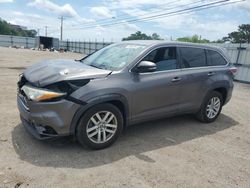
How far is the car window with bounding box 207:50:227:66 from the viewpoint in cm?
562

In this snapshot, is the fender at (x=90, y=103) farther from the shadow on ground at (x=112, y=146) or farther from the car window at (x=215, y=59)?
the car window at (x=215, y=59)

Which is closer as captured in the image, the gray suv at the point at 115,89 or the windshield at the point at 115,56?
the gray suv at the point at 115,89

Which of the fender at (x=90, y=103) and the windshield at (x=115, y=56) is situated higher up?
the windshield at (x=115, y=56)

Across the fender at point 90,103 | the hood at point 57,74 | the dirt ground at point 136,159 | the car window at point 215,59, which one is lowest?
the dirt ground at point 136,159

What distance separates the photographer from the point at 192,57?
527 cm

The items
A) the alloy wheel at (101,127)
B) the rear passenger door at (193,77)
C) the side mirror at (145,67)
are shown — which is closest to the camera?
the alloy wheel at (101,127)

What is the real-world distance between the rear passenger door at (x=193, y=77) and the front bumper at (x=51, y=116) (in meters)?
2.30

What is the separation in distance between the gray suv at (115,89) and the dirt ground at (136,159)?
30 centimetres

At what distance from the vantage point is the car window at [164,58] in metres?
4.58

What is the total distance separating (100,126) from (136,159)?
0.73 m

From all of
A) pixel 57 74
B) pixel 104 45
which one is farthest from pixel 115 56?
pixel 104 45

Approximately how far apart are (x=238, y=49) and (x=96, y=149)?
1217cm

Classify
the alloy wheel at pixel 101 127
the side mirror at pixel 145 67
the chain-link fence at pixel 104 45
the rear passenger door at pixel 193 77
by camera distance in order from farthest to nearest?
1. the chain-link fence at pixel 104 45
2. the rear passenger door at pixel 193 77
3. the side mirror at pixel 145 67
4. the alloy wheel at pixel 101 127

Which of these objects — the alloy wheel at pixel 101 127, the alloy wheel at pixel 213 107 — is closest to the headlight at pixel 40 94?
the alloy wheel at pixel 101 127
